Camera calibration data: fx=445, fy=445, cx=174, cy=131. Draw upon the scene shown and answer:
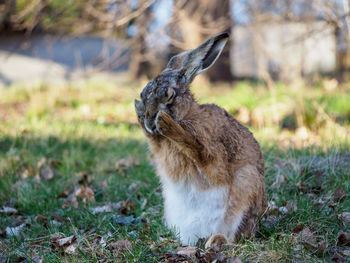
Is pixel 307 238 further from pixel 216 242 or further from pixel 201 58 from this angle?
pixel 201 58

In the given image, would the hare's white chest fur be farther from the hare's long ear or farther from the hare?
the hare's long ear

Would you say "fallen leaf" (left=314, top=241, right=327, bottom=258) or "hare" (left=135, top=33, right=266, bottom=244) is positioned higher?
"hare" (left=135, top=33, right=266, bottom=244)

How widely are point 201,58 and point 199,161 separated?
700 millimetres

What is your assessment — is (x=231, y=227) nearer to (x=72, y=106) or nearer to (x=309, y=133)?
(x=309, y=133)

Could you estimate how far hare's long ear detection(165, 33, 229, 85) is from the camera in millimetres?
2990

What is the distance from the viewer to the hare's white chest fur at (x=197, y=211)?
2.89 m

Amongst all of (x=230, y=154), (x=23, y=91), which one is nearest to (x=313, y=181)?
(x=230, y=154)

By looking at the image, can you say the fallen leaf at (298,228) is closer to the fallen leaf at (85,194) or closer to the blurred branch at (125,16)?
the fallen leaf at (85,194)

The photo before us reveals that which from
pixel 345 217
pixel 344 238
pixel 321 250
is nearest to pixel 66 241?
pixel 321 250

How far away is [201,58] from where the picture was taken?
299 cm

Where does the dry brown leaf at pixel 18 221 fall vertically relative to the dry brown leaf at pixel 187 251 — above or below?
below

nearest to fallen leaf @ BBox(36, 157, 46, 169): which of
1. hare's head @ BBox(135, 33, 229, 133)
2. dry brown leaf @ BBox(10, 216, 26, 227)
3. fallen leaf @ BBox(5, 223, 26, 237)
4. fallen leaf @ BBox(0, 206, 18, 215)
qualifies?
fallen leaf @ BBox(0, 206, 18, 215)

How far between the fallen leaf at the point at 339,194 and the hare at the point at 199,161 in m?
0.78

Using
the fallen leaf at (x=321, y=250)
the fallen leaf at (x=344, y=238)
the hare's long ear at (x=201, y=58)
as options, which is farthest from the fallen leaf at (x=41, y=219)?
the fallen leaf at (x=344, y=238)
